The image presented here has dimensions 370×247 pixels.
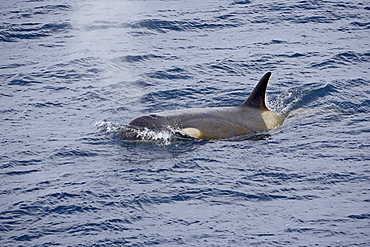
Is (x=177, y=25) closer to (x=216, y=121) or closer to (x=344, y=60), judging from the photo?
(x=344, y=60)

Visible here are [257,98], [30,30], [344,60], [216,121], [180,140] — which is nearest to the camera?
[180,140]

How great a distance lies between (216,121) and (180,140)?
1159mm

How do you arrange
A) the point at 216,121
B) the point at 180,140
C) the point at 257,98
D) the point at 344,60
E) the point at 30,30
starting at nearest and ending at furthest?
1. the point at 180,140
2. the point at 216,121
3. the point at 257,98
4. the point at 344,60
5. the point at 30,30

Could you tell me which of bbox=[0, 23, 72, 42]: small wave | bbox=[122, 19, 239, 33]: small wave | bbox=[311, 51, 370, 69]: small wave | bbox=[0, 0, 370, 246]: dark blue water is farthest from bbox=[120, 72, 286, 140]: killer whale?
bbox=[0, 23, 72, 42]: small wave

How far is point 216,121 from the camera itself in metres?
13.8

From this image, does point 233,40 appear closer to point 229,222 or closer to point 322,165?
point 322,165

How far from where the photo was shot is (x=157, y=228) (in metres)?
9.61

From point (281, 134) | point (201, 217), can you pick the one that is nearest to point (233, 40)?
point (281, 134)

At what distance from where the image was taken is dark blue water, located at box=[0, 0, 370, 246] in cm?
970

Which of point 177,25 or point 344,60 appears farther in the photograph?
point 177,25

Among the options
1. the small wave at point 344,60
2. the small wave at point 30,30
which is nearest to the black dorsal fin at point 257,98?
the small wave at point 344,60

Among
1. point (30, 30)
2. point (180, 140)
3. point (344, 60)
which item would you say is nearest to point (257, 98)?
point (180, 140)

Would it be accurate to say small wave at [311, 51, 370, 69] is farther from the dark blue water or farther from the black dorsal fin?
the black dorsal fin

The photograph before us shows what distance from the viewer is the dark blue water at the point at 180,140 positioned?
31.8 ft
